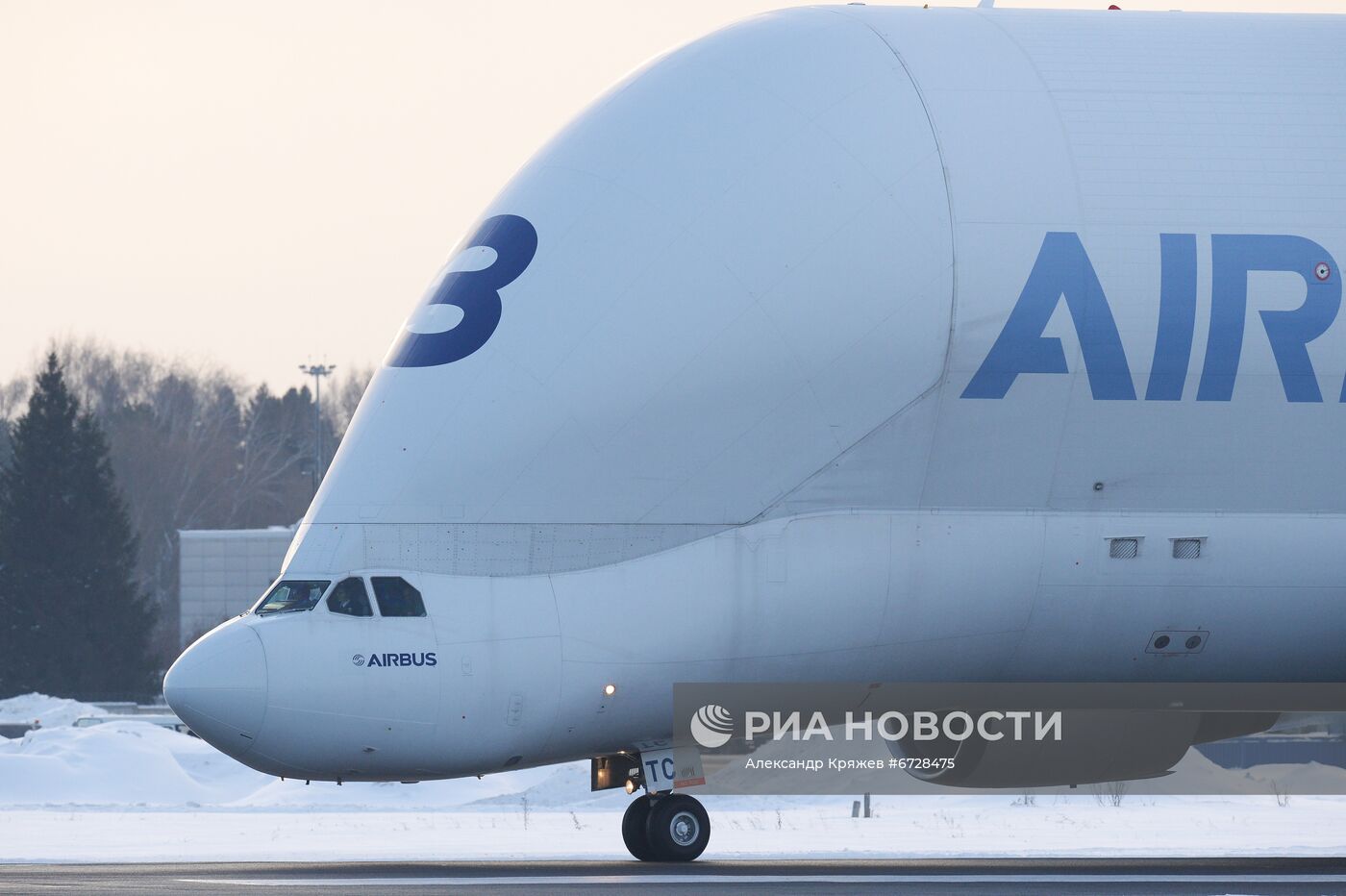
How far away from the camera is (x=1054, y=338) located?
21703 mm

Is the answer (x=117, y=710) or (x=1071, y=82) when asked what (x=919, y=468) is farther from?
(x=117, y=710)

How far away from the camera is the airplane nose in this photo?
19812 mm

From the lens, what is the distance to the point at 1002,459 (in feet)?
71.4

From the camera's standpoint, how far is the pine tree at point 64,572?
240 ft

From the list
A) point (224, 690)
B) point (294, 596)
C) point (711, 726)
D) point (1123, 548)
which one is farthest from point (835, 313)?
point (224, 690)

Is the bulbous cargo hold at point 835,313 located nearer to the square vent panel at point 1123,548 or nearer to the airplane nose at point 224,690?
the square vent panel at point 1123,548

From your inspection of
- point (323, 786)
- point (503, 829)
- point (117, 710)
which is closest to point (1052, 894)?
point (503, 829)

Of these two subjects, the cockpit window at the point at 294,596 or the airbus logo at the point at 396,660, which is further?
the cockpit window at the point at 294,596

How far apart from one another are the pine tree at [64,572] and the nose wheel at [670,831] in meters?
55.5

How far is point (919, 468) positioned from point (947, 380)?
100 centimetres

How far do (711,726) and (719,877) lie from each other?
2328mm

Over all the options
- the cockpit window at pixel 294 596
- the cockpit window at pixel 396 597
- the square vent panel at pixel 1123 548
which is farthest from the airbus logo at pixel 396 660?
the square vent panel at pixel 1123 548

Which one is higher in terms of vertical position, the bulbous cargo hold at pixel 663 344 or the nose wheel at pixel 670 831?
the bulbous cargo hold at pixel 663 344

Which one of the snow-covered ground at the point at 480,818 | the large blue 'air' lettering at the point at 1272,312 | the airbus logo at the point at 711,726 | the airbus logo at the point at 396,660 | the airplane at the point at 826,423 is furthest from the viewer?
the snow-covered ground at the point at 480,818
